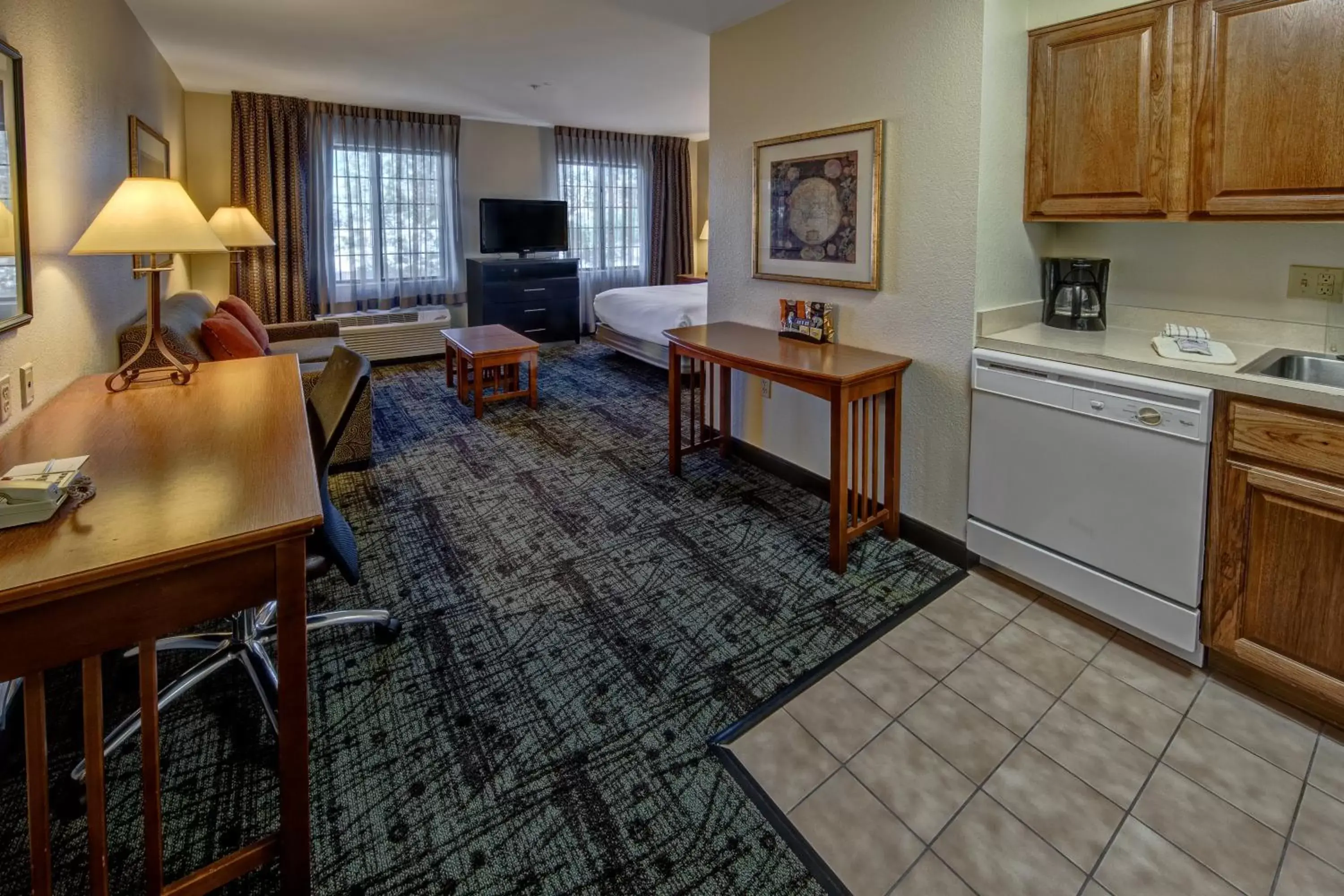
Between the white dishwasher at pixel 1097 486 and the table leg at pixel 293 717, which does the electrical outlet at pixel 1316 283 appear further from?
the table leg at pixel 293 717

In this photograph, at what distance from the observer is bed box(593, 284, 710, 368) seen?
5.45 meters

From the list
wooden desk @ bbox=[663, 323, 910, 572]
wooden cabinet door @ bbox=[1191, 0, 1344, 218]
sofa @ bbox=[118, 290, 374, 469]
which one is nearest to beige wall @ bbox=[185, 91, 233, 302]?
sofa @ bbox=[118, 290, 374, 469]

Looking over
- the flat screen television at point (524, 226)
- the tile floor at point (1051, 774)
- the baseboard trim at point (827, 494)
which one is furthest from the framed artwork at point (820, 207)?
the flat screen television at point (524, 226)

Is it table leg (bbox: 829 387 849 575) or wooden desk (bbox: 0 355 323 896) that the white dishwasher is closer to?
table leg (bbox: 829 387 849 575)

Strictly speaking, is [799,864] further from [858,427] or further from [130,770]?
[858,427]

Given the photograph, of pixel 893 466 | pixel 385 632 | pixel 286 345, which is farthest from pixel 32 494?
pixel 286 345

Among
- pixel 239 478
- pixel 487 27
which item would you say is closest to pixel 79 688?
pixel 239 478

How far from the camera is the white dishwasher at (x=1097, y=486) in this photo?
1.96 meters

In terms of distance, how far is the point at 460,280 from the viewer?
7.00 metres

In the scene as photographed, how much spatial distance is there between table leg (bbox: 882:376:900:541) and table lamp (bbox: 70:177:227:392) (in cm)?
238

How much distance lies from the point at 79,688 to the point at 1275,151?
3.63m

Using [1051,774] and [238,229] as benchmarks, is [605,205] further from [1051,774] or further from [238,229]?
[1051,774]

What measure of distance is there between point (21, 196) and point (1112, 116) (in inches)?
126

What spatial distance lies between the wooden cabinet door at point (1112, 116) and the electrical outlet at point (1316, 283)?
42 cm
